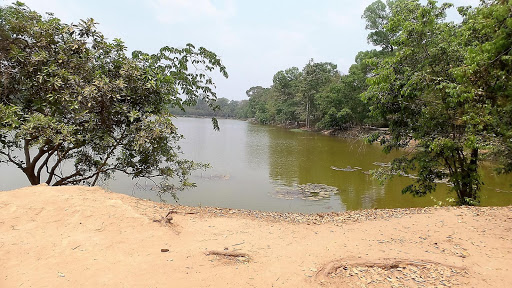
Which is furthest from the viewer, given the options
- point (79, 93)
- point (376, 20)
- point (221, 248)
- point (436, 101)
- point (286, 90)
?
point (286, 90)

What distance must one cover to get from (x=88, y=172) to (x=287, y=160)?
1527cm

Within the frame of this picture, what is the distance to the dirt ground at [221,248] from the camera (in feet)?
11.1

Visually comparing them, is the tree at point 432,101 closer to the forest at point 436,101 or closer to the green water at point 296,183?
the forest at point 436,101

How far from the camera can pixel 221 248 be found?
165 inches

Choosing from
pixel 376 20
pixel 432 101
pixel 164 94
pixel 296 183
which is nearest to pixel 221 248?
pixel 164 94

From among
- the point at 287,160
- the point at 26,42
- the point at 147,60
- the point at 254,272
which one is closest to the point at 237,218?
the point at 254,272

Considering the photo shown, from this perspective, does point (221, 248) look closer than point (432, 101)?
Yes

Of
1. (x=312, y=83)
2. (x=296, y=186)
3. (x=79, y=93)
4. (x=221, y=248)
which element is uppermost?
(x=312, y=83)

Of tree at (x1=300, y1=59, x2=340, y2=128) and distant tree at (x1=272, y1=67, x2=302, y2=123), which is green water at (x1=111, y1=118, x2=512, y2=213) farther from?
distant tree at (x1=272, y1=67, x2=302, y2=123)

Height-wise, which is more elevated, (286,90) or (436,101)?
(286,90)

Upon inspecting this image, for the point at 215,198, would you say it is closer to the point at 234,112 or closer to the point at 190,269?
the point at 190,269

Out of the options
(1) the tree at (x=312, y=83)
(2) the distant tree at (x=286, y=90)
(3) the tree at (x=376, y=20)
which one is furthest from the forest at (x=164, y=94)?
(2) the distant tree at (x=286, y=90)

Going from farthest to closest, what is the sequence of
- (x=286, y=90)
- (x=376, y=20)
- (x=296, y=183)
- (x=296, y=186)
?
(x=286, y=90)
(x=376, y=20)
(x=296, y=183)
(x=296, y=186)

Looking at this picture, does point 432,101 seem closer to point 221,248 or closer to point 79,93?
point 221,248
